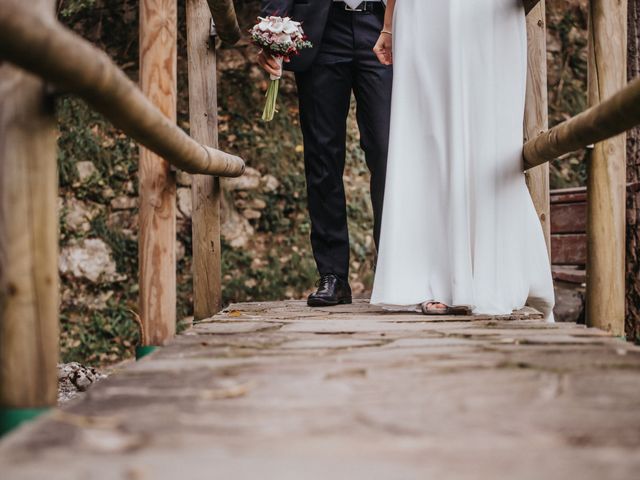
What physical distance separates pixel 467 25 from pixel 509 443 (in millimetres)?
2048

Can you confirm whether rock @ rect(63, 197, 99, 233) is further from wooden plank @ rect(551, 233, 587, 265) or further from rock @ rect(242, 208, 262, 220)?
wooden plank @ rect(551, 233, 587, 265)

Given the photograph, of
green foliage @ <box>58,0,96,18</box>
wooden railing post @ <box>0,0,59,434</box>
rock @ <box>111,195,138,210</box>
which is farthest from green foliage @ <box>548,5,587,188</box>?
wooden railing post @ <box>0,0,59,434</box>

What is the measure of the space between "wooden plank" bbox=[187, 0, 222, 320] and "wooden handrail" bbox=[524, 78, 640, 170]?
1.38 m

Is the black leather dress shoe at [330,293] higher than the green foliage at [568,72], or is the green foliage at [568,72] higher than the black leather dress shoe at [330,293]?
the green foliage at [568,72]

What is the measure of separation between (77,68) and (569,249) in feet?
17.4

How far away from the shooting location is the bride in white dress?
8.49 feet

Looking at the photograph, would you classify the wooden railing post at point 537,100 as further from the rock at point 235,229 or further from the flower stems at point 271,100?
the rock at point 235,229

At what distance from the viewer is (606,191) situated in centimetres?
222

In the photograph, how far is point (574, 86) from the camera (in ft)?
24.5

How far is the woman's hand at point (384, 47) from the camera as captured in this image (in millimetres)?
3000

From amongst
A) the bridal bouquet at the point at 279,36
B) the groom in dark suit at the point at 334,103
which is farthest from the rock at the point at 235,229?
the bridal bouquet at the point at 279,36

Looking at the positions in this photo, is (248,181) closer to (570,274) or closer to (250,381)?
(570,274)

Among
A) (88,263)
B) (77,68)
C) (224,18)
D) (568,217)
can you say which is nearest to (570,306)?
(568,217)

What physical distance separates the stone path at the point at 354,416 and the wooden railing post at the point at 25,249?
0.11m
